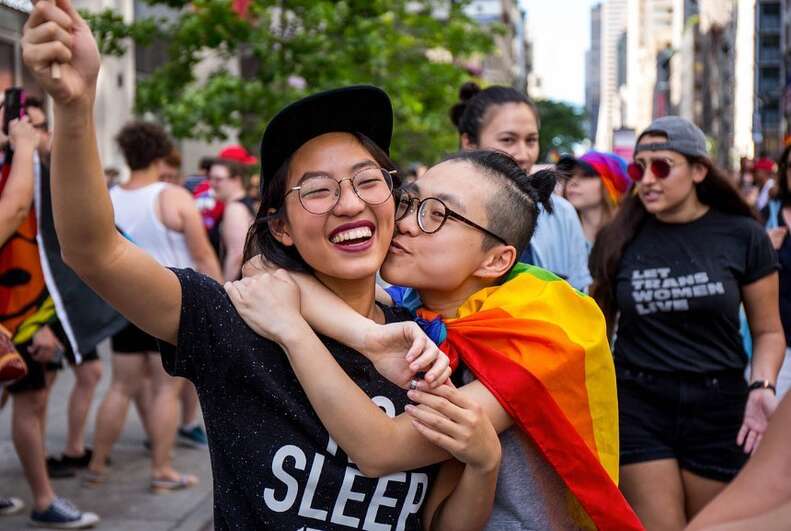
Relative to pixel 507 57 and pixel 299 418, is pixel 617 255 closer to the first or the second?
pixel 299 418

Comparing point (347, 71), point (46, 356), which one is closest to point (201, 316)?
point (46, 356)

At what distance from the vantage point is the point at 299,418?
2.29m

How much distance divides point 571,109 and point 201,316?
399 ft

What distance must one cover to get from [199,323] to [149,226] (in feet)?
16.5

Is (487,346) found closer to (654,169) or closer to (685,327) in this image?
(685,327)

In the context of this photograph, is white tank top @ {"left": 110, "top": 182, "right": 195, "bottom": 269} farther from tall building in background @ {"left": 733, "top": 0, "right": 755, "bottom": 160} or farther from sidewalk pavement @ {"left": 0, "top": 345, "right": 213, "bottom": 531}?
tall building in background @ {"left": 733, "top": 0, "right": 755, "bottom": 160}

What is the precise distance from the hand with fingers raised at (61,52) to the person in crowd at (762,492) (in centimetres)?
119

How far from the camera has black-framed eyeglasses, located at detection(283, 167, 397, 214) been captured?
7.66 ft

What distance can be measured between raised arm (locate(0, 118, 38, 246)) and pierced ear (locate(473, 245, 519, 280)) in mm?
3239

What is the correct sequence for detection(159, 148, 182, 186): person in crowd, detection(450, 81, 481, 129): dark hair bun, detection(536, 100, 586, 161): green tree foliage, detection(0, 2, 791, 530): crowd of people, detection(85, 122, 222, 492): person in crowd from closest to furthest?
detection(0, 2, 791, 530): crowd of people < detection(450, 81, 481, 129): dark hair bun < detection(85, 122, 222, 492): person in crowd < detection(159, 148, 182, 186): person in crowd < detection(536, 100, 586, 161): green tree foliage

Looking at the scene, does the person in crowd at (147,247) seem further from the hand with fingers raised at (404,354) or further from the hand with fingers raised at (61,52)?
the hand with fingers raised at (61,52)

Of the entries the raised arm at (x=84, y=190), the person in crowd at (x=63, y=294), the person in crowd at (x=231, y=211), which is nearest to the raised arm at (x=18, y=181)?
the person in crowd at (x=63, y=294)

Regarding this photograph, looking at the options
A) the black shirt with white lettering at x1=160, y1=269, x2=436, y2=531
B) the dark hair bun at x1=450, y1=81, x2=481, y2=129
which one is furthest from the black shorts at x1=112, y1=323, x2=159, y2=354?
the black shirt with white lettering at x1=160, y1=269, x2=436, y2=531

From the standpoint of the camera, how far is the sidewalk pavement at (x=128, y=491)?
621 centimetres
